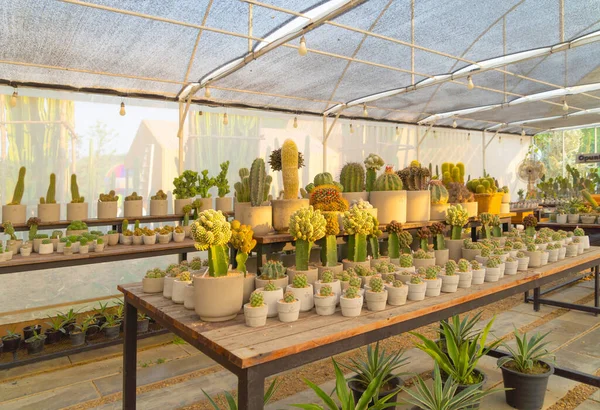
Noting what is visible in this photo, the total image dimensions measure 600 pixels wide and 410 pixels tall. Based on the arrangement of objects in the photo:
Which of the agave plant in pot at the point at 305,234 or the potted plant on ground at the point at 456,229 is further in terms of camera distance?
the potted plant on ground at the point at 456,229

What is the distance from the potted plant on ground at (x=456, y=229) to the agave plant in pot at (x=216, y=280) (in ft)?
5.91

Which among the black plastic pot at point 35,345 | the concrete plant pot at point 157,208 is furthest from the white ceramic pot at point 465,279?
the concrete plant pot at point 157,208

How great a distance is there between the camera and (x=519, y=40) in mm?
6258

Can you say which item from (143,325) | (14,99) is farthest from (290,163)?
(14,99)

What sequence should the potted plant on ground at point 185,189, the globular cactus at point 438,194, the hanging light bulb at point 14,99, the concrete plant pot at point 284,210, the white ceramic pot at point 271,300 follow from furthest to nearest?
the hanging light bulb at point 14,99
the potted plant on ground at point 185,189
the globular cactus at point 438,194
the concrete plant pot at point 284,210
the white ceramic pot at point 271,300

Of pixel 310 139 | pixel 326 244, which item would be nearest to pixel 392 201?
pixel 326 244

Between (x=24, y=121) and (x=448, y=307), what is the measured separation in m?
5.83

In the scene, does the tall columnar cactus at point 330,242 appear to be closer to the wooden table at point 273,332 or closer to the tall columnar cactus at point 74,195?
the wooden table at point 273,332

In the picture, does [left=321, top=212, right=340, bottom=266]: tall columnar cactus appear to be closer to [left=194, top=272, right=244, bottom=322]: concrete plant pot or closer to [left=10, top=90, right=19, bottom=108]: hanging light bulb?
[left=194, top=272, right=244, bottom=322]: concrete plant pot

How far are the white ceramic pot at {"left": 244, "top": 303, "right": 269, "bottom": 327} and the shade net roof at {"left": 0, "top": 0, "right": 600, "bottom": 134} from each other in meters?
3.27

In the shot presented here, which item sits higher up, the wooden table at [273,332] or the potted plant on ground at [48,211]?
the potted plant on ground at [48,211]

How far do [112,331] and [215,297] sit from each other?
2414 mm

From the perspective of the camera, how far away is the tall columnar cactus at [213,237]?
178 centimetres

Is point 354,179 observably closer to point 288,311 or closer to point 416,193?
point 416,193
